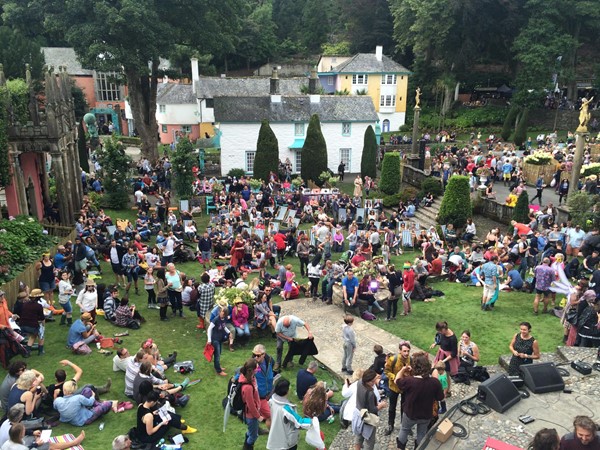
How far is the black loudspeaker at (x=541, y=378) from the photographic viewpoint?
10250mm

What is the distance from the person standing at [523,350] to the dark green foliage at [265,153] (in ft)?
80.7

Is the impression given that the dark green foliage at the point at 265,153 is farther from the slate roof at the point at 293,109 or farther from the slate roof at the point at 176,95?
the slate roof at the point at 176,95

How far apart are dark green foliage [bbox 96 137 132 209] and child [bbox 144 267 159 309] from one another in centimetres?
1334

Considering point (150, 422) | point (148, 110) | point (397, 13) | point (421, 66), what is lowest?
point (150, 422)

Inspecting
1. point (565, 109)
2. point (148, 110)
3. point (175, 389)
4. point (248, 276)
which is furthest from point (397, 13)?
point (175, 389)

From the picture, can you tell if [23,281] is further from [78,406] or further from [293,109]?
[293,109]

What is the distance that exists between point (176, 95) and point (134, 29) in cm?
2223

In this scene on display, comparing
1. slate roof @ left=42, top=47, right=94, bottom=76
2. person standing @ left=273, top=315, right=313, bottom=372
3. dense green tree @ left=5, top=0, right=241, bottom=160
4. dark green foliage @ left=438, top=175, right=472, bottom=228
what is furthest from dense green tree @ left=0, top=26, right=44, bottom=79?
person standing @ left=273, top=315, right=313, bottom=372

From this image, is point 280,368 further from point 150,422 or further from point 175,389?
point 150,422

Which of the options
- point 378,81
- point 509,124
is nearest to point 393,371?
point 509,124

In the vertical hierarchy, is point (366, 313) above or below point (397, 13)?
below

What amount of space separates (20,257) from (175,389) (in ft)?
27.6

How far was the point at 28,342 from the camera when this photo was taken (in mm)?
12180

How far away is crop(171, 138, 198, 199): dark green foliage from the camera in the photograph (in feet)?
91.0
